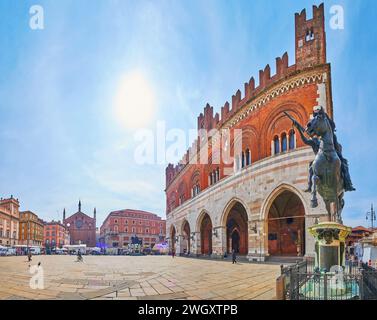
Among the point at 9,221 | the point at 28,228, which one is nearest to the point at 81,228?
the point at 28,228

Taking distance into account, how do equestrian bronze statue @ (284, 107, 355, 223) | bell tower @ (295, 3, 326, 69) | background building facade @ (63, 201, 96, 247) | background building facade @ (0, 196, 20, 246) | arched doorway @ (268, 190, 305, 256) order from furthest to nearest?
1. background building facade @ (63, 201, 96, 247)
2. background building facade @ (0, 196, 20, 246)
3. arched doorway @ (268, 190, 305, 256)
4. bell tower @ (295, 3, 326, 69)
5. equestrian bronze statue @ (284, 107, 355, 223)

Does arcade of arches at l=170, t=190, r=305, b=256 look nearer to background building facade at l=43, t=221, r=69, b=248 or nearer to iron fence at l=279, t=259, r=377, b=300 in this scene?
iron fence at l=279, t=259, r=377, b=300

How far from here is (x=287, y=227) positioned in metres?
21.2

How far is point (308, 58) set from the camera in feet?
59.3

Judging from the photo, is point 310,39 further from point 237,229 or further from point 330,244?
point 237,229

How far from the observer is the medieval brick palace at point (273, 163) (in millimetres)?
17328

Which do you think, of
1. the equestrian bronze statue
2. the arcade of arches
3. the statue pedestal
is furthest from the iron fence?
the arcade of arches

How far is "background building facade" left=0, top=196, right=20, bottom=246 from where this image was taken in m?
58.0

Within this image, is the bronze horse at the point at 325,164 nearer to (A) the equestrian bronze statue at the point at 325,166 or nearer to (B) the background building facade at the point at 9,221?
(A) the equestrian bronze statue at the point at 325,166

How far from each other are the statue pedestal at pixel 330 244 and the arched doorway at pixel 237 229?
61.7 ft

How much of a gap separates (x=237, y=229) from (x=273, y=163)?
10.8 metres

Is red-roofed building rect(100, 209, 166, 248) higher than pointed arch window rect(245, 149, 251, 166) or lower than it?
lower

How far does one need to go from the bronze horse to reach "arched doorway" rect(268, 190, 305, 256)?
1388cm
